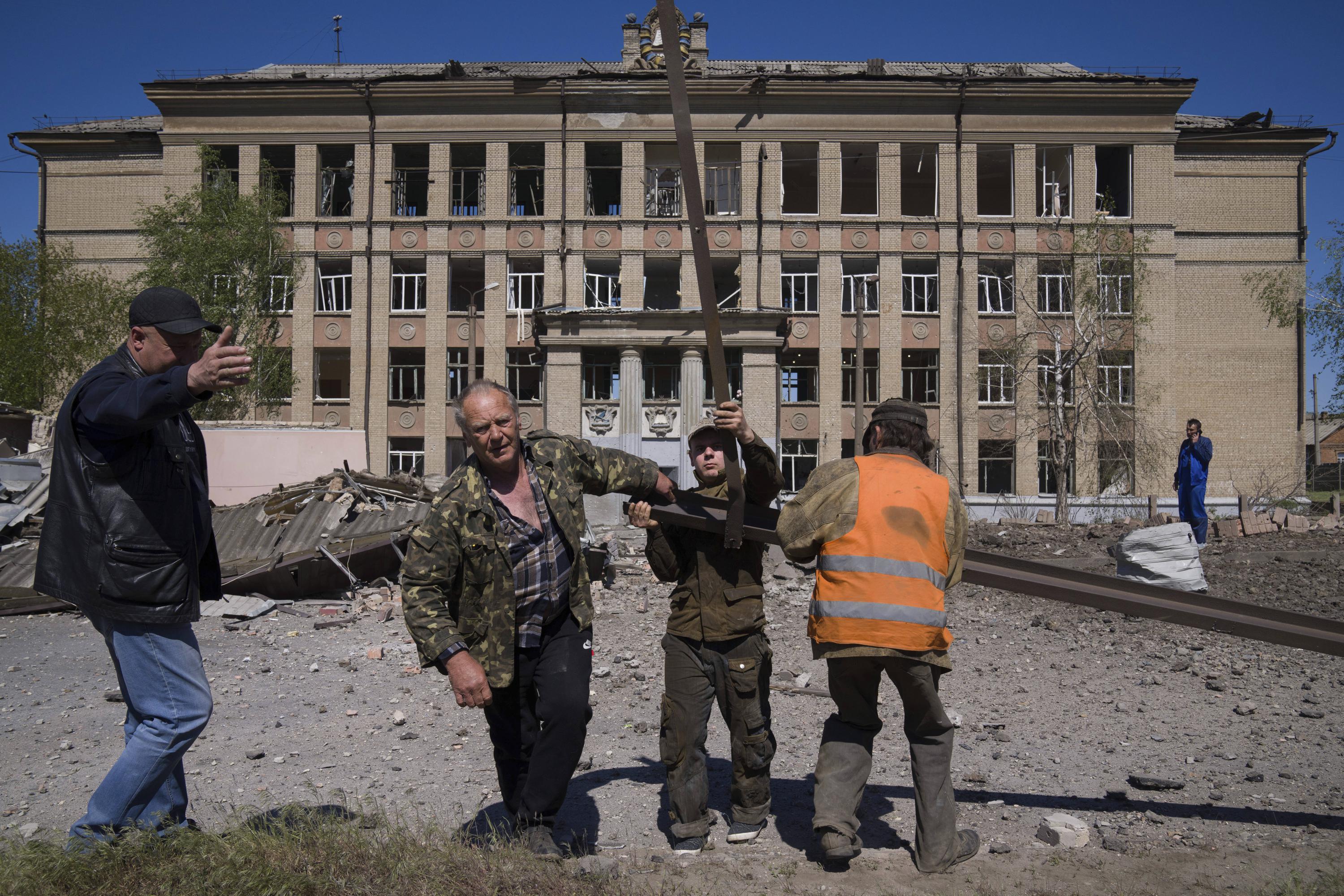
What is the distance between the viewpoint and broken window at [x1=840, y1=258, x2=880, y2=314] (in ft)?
120

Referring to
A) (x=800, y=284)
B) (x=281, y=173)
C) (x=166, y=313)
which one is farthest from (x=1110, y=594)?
(x=281, y=173)

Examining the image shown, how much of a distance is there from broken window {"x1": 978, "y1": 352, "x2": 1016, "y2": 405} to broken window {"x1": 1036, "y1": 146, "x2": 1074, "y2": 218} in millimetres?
6328

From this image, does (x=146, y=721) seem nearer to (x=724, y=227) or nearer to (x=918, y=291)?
(x=724, y=227)

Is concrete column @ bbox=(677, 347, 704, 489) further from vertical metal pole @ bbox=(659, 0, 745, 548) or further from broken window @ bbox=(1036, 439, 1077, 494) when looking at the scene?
vertical metal pole @ bbox=(659, 0, 745, 548)

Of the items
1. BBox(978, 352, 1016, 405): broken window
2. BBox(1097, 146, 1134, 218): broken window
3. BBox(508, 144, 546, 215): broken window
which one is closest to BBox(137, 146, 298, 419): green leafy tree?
BBox(508, 144, 546, 215): broken window

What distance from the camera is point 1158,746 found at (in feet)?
17.7

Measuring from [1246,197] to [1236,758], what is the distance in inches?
1694

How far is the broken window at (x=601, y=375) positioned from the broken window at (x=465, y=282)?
228 inches

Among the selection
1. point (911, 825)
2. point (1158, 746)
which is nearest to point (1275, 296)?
point (1158, 746)

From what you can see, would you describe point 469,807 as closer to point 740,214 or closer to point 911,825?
point 911,825

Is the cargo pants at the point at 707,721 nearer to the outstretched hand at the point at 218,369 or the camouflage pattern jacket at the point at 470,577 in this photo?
the camouflage pattern jacket at the point at 470,577

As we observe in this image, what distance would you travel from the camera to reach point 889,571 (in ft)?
11.6

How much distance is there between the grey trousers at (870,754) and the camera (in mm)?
3629

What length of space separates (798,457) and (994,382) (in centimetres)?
855
